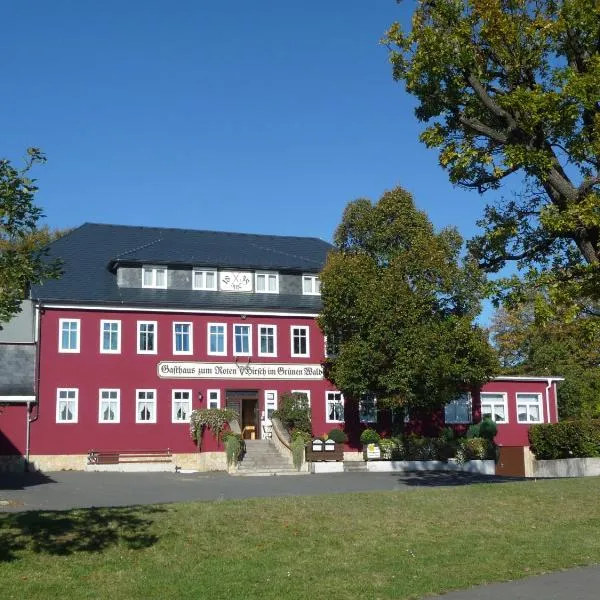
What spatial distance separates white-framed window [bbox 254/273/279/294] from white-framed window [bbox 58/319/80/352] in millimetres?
8919

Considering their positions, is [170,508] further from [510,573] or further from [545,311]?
[545,311]

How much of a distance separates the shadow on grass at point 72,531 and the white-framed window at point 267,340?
2530cm

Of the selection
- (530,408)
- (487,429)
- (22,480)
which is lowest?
(22,480)

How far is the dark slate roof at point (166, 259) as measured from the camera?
38.1m

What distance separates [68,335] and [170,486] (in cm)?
1238

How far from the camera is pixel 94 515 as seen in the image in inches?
558

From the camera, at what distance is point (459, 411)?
42875 millimetres

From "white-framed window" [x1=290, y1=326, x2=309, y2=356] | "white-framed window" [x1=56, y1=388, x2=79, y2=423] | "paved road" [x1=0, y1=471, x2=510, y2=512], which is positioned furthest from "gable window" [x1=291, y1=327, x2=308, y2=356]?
"white-framed window" [x1=56, y1=388, x2=79, y2=423]

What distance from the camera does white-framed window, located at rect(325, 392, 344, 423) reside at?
40719 millimetres

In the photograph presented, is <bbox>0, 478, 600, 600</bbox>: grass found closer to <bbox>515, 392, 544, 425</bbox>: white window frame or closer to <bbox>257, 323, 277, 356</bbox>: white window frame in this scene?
<bbox>257, 323, 277, 356</bbox>: white window frame

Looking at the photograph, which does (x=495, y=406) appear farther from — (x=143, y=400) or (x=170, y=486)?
(x=170, y=486)

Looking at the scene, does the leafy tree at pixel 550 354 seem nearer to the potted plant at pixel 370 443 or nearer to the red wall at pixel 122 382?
the potted plant at pixel 370 443

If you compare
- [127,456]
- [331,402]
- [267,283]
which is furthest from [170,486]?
[267,283]

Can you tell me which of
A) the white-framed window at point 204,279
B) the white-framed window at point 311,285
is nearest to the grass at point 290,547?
the white-framed window at point 204,279
